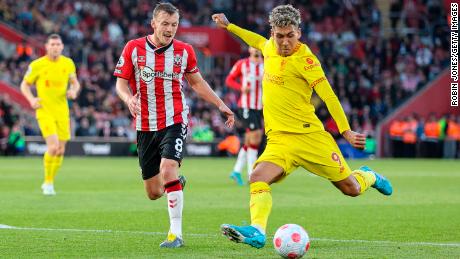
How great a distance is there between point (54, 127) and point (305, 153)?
25.2 feet

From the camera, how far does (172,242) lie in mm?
9211

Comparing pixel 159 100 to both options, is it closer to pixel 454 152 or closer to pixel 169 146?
pixel 169 146

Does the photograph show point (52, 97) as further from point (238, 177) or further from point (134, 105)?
point (134, 105)

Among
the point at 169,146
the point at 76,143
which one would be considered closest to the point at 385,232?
the point at 169,146

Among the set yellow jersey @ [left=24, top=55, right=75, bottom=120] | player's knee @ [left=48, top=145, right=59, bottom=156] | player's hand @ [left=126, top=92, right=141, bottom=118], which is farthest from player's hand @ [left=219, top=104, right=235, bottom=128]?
yellow jersey @ [left=24, top=55, right=75, bottom=120]

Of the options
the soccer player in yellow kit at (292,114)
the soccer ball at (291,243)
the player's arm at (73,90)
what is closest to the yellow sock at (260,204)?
the soccer player in yellow kit at (292,114)

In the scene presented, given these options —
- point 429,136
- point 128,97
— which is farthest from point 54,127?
point 429,136

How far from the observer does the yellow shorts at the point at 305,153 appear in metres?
9.15

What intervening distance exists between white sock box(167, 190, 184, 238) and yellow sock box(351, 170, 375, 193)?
1777 millimetres

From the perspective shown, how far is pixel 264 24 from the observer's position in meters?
40.2

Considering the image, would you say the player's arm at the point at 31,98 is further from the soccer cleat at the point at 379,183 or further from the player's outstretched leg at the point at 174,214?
the soccer cleat at the point at 379,183

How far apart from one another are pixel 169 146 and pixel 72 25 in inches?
1171

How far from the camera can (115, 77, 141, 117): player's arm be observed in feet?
29.6

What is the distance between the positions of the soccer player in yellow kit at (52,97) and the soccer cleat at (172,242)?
23.2ft
